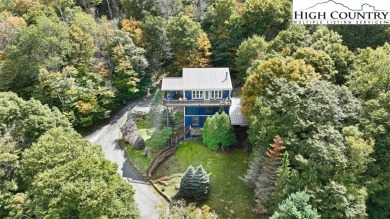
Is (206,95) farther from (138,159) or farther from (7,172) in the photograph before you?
(7,172)

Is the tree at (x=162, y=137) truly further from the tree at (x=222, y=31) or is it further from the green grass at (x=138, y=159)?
the tree at (x=222, y=31)

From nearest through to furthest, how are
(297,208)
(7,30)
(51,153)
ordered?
(297,208) < (51,153) < (7,30)

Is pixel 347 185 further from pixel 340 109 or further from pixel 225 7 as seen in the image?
pixel 225 7

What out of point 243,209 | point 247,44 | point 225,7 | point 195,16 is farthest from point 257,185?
point 195,16

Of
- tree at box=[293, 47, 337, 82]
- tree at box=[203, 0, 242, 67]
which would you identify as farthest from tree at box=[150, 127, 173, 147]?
tree at box=[293, 47, 337, 82]

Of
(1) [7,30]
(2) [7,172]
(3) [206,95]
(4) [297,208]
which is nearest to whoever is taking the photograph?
(4) [297,208]

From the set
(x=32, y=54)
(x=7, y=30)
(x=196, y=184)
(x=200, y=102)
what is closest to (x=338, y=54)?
(x=200, y=102)
